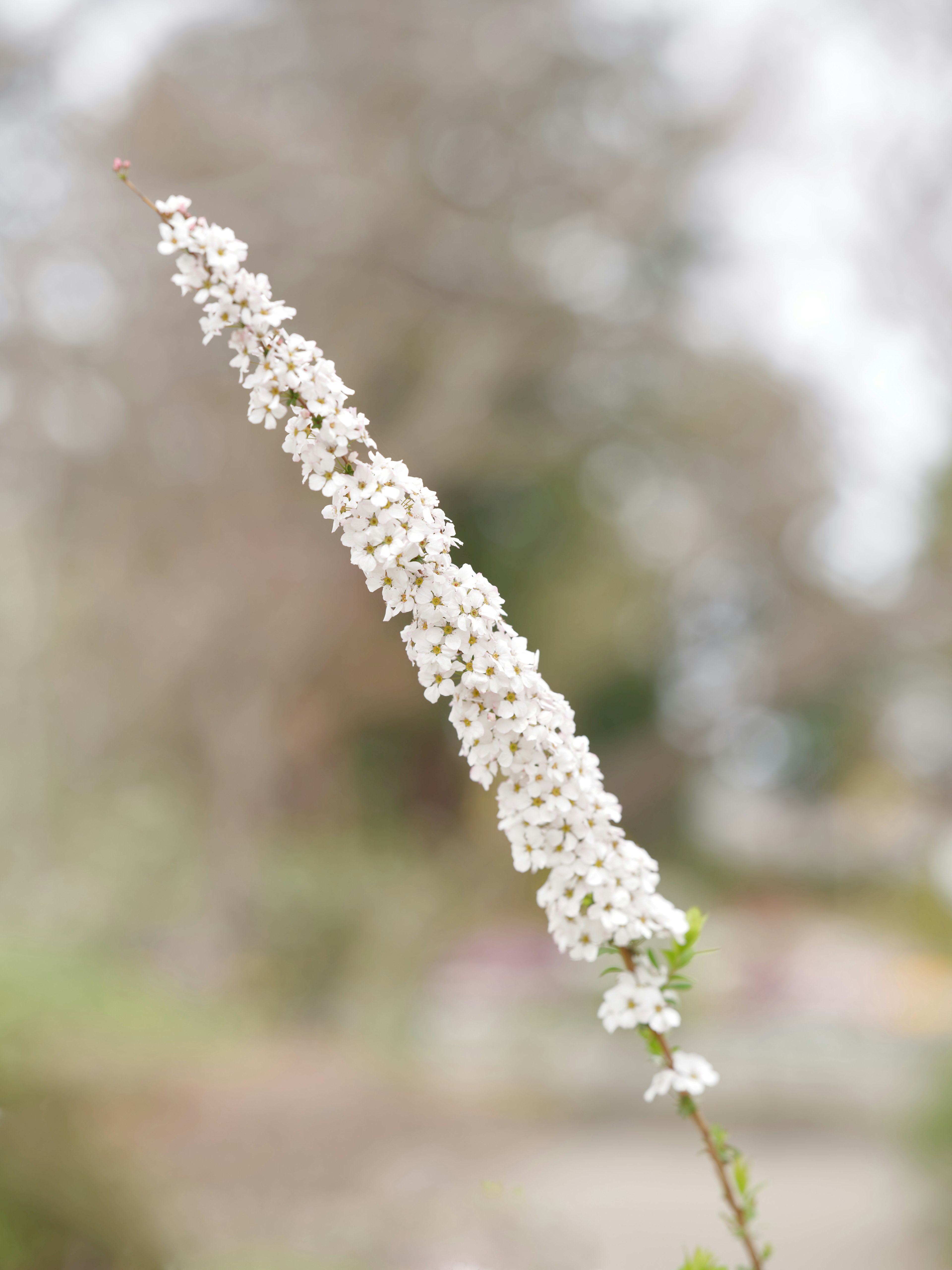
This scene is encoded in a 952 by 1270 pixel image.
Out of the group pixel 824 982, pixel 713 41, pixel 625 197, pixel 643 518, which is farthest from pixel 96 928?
pixel 713 41

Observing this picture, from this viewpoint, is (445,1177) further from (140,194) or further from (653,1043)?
(140,194)

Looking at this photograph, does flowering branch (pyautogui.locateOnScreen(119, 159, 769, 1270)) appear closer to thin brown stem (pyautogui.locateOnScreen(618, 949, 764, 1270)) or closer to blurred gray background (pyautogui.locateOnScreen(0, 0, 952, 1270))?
thin brown stem (pyautogui.locateOnScreen(618, 949, 764, 1270))

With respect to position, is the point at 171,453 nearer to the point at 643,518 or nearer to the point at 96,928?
the point at 96,928

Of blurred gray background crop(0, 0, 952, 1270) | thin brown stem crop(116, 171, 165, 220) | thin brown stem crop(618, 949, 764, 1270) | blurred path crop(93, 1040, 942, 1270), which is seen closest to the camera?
thin brown stem crop(116, 171, 165, 220)

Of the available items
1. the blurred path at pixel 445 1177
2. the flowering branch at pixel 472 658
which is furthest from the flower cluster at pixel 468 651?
the blurred path at pixel 445 1177

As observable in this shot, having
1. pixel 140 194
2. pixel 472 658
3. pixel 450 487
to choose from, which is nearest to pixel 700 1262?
pixel 472 658

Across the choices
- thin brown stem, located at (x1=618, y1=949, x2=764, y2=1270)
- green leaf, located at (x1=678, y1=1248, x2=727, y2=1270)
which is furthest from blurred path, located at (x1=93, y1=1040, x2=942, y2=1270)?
thin brown stem, located at (x1=618, y1=949, x2=764, y2=1270)
